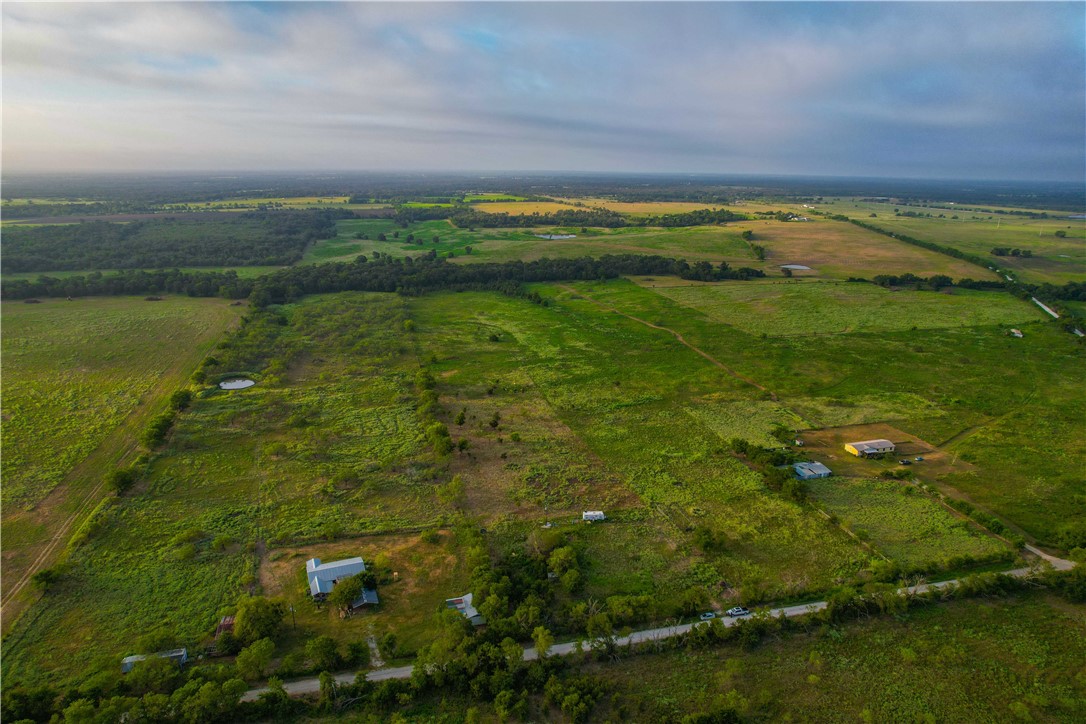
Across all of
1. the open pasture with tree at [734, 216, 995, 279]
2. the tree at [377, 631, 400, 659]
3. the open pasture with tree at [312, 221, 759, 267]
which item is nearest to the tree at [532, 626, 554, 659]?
the tree at [377, 631, 400, 659]

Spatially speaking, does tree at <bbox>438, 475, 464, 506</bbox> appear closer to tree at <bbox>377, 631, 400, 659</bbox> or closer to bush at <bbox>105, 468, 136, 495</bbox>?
tree at <bbox>377, 631, 400, 659</bbox>

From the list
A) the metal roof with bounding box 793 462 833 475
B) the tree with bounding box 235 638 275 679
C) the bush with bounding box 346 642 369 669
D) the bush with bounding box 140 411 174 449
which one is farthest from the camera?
the bush with bounding box 140 411 174 449

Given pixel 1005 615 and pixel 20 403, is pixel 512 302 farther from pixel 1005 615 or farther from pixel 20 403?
pixel 1005 615

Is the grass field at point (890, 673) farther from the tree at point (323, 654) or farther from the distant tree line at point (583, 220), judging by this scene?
the distant tree line at point (583, 220)

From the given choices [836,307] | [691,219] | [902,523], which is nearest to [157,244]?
[836,307]

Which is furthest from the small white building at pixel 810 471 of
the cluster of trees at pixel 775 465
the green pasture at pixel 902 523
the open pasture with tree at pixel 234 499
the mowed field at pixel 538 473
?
the open pasture with tree at pixel 234 499

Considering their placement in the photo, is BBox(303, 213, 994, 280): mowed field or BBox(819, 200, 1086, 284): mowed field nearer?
BBox(819, 200, 1086, 284): mowed field

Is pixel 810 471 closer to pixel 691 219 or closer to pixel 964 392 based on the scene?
pixel 964 392

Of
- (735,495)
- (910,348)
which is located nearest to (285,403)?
(735,495)
